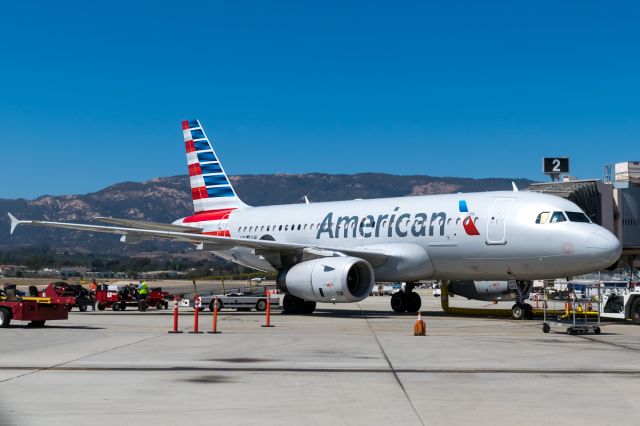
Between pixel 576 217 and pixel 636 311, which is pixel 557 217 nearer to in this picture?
pixel 576 217

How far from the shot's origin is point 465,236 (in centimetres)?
2833

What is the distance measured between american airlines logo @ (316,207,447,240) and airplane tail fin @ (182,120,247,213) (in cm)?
809

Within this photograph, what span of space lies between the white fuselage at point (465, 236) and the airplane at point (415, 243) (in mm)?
35

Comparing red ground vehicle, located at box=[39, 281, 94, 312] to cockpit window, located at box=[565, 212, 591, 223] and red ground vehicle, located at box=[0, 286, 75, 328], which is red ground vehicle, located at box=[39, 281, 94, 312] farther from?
cockpit window, located at box=[565, 212, 591, 223]

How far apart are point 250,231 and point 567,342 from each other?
20570 mm

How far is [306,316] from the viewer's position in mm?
31000

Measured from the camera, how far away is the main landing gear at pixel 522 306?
28.2 meters

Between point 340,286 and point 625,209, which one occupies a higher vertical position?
point 625,209

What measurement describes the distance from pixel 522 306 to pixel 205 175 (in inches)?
738

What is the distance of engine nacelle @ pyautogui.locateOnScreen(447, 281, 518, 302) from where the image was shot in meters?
32.8

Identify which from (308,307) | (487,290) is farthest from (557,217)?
(308,307)

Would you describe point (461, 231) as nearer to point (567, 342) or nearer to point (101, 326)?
point (567, 342)

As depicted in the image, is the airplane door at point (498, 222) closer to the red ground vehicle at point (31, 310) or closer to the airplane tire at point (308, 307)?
the airplane tire at point (308, 307)

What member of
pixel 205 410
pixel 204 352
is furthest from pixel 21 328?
pixel 205 410
